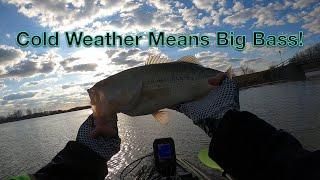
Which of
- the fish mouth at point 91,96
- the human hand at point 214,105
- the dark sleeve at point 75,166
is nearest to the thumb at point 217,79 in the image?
the human hand at point 214,105

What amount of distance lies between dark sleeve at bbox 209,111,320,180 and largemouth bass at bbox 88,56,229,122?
714mm

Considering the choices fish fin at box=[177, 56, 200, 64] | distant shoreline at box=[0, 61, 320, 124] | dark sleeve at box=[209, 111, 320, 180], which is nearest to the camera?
dark sleeve at box=[209, 111, 320, 180]

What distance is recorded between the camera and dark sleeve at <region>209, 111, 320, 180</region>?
86.3 inches

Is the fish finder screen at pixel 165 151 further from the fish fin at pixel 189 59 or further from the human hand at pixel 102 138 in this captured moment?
the human hand at pixel 102 138

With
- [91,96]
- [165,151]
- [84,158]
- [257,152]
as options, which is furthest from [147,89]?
[165,151]

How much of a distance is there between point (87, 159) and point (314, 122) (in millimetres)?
42084

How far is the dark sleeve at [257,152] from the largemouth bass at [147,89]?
2.34 feet

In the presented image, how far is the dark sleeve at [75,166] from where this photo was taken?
2.91m

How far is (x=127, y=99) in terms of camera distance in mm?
3285

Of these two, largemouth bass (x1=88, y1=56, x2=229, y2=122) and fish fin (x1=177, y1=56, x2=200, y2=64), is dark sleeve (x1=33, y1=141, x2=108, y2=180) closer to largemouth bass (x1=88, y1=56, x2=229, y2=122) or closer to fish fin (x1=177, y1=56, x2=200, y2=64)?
largemouth bass (x1=88, y1=56, x2=229, y2=122)

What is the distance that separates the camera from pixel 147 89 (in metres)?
3.34

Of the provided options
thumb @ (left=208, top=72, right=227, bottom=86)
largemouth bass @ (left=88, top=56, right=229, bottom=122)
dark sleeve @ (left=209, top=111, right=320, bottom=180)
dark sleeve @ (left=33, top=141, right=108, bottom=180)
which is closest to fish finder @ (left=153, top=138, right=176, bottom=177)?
largemouth bass @ (left=88, top=56, right=229, bottom=122)

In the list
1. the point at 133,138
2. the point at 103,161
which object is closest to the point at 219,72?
the point at 103,161

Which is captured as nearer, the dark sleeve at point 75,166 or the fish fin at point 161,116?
the dark sleeve at point 75,166
